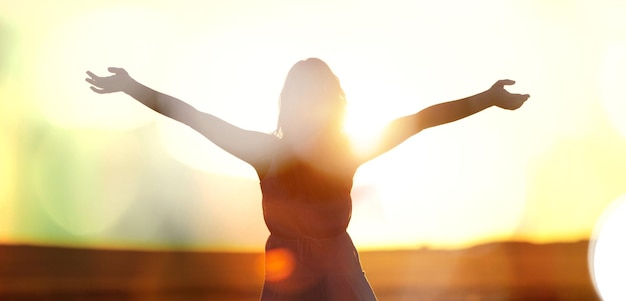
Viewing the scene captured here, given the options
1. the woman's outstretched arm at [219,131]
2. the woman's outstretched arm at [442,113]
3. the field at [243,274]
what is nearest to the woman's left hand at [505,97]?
the woman's outstretched arm at [442,113]

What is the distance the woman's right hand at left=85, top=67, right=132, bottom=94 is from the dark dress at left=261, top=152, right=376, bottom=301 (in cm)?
A: 97

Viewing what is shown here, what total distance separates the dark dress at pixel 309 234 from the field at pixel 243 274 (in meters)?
24.4

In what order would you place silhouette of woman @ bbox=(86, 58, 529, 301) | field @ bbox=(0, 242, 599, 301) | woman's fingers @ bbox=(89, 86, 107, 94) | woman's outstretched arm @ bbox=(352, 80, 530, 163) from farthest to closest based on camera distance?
field @ bbox=(0, 242, 599, 301), woman's fingers @ bbox=(89, 86, 107, 94), woman's outstretched arm @ bbox=(352, 80, 530, 163), silhouette of woman @ bbox=(86, 58, 529, 301)

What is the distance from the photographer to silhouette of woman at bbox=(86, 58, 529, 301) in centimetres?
484

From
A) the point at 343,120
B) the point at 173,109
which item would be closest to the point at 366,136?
the point at 343,120

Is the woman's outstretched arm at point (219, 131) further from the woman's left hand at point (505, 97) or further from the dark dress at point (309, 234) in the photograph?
the woman's left hand at point (505, 97)

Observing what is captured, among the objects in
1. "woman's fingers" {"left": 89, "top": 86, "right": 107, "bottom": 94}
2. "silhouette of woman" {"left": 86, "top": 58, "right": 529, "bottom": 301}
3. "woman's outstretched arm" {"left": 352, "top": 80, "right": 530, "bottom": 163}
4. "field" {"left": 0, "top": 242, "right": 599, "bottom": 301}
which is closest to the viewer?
"silhouette of woman" {"left": 86, "top": 58, "right": 529, "bottom": 301}

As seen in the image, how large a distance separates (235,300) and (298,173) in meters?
24.8

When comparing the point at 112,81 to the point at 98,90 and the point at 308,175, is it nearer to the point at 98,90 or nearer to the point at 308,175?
the point at 98,90

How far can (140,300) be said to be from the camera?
32125 millimetres

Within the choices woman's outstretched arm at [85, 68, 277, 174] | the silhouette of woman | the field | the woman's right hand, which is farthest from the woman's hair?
the field

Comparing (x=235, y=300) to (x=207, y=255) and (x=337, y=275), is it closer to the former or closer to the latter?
(x=337, y=275)

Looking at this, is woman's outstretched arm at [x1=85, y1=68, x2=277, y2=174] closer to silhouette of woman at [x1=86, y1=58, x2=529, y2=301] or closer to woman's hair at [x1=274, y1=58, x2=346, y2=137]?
silhouette of woman at [x1=86, y1=58, x2=529, y2=301]

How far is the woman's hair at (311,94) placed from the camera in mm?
4855
